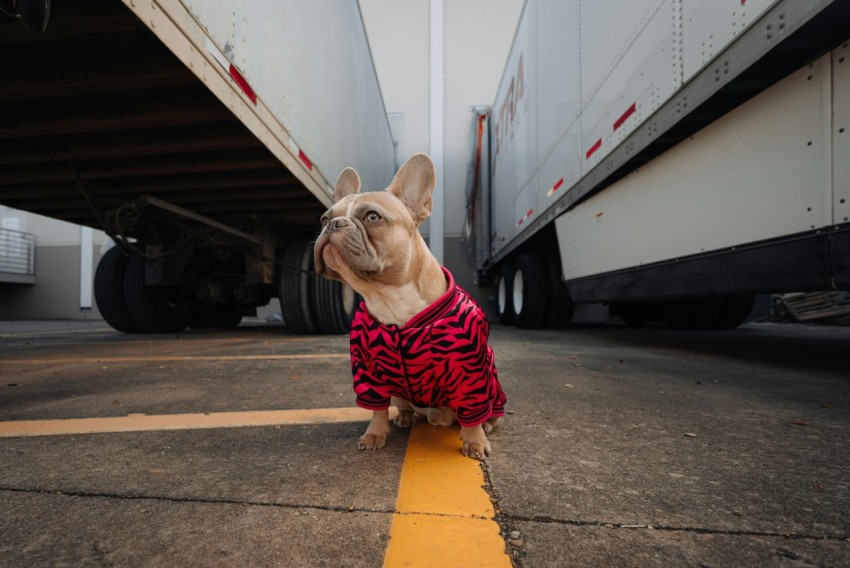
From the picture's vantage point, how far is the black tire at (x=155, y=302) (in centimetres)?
544

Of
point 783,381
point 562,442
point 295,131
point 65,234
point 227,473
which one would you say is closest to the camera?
point 227,473

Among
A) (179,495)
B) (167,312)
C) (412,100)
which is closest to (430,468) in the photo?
(179,495)

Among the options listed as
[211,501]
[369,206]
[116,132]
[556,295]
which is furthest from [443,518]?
[556,295]

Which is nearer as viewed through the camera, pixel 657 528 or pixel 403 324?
pixel 657 528

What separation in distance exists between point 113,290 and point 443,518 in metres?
6.40

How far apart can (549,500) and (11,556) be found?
1.19 metres

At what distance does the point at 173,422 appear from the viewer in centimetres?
169

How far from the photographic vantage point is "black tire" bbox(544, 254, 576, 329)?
19.6 ft

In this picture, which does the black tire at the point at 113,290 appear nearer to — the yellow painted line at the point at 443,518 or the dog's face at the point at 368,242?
the dog's face at the point at 368,242

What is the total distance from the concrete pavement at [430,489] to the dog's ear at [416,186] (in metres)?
0.95

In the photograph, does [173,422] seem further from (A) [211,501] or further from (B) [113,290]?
(B) [113,290]

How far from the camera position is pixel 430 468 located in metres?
1.27

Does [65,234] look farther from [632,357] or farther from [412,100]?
[632,357]

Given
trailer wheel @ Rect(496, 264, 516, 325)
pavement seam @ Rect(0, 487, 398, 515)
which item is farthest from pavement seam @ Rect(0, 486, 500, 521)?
trailer wheel @ Rect(496, 264, 516, 325)
